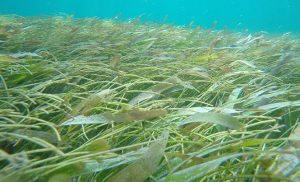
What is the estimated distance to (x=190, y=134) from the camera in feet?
3.03

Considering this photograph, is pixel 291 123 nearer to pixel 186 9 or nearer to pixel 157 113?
pixel 157 113

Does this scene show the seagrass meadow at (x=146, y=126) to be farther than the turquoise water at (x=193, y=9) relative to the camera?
No

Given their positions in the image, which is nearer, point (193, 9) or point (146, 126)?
point (146, 126)

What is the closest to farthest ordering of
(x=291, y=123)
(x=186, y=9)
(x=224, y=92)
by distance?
(x=291, y=123) → (x=224, y=92) → (x=186, y=9)

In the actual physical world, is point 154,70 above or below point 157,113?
above

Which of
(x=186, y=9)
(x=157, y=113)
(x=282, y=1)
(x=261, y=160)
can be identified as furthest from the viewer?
(x=186, y=9)

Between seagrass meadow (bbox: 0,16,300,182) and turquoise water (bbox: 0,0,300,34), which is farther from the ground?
turquoise water (bbox: 0,0,300,34)

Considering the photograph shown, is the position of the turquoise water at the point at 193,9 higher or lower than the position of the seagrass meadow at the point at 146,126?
higher

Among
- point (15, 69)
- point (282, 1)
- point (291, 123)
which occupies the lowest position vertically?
point (291, 123)

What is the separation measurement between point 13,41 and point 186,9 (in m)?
82.9

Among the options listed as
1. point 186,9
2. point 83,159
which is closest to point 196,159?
point 83,159

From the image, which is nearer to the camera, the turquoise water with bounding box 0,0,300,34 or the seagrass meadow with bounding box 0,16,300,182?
the seagrass meadow with bounding box 0,16,300,182

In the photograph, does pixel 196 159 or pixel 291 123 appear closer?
pixel 196 159

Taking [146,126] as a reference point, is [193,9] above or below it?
above
